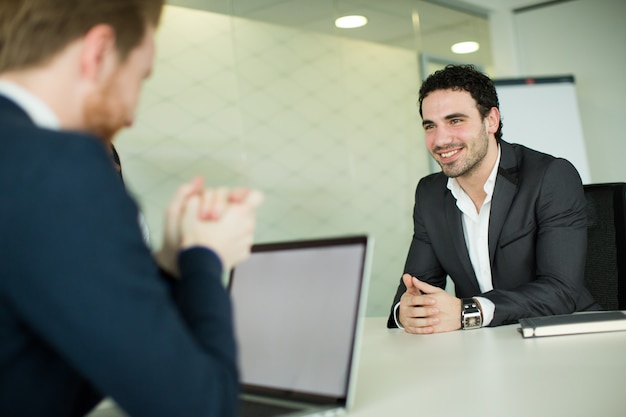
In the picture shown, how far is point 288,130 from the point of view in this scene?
18.2ft

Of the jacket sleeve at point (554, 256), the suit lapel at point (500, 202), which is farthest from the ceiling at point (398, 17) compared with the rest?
the jacket sleeve at point (554, 256)

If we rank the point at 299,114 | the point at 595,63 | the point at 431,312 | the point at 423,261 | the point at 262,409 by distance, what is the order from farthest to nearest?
the point at 595,63 < the point at 299,114 < the point at 423,261 < the point at 431,312 < the point at 262,409

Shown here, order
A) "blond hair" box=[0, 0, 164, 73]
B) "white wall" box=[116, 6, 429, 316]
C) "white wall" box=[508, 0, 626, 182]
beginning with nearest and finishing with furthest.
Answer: "blond hair" box=[0, 0, 164, 73]
"white wall" box=[116, 6, 429, 316]
"white wall" box=[508, 0, 626, 182]

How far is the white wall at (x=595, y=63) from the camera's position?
7.20 meters

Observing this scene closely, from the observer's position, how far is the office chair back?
238cm

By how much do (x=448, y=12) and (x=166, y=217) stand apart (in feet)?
22.4

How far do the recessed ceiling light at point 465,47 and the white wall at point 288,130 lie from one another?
2.52 ft

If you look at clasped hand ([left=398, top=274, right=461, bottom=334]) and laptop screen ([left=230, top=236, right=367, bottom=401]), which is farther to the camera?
clasped hand ([left=398, top=274, right=461, bottom=334])

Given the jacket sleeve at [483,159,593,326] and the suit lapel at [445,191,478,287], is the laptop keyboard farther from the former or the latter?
the suit lapel at [445,191,478,287]

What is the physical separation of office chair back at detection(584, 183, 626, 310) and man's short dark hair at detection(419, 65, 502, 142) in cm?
60

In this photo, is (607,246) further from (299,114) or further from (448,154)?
(299,114)

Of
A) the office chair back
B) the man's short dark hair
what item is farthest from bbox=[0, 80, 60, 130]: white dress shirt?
the man's short dark hair

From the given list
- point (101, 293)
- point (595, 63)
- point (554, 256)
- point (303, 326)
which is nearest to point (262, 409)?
point (303, 326)

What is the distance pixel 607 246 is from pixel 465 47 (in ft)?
17.5
